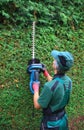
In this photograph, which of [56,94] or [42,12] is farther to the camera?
[42,12]

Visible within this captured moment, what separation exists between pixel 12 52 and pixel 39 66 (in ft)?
2.28

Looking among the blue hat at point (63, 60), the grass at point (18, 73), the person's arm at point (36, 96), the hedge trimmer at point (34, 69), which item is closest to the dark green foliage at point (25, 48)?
the grass at point (18, 73)

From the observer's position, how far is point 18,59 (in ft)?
17.4

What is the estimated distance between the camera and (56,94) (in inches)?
161

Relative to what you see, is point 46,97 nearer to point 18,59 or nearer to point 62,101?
point 62,101

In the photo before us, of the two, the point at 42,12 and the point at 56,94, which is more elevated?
the point at 42,12

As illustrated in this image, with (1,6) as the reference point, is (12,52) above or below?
below

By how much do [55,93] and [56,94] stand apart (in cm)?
3

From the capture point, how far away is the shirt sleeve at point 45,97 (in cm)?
404

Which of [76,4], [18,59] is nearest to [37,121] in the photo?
[18,59]

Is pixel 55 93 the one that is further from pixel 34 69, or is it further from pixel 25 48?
pixel 25 48

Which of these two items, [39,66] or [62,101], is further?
[39,66]

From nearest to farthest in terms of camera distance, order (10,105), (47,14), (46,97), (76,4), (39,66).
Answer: (46,97), (39,66), (10,105), (47,14), (76,4)

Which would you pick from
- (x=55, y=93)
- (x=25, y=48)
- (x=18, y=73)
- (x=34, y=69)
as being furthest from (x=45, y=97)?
(x=25, y=48)
